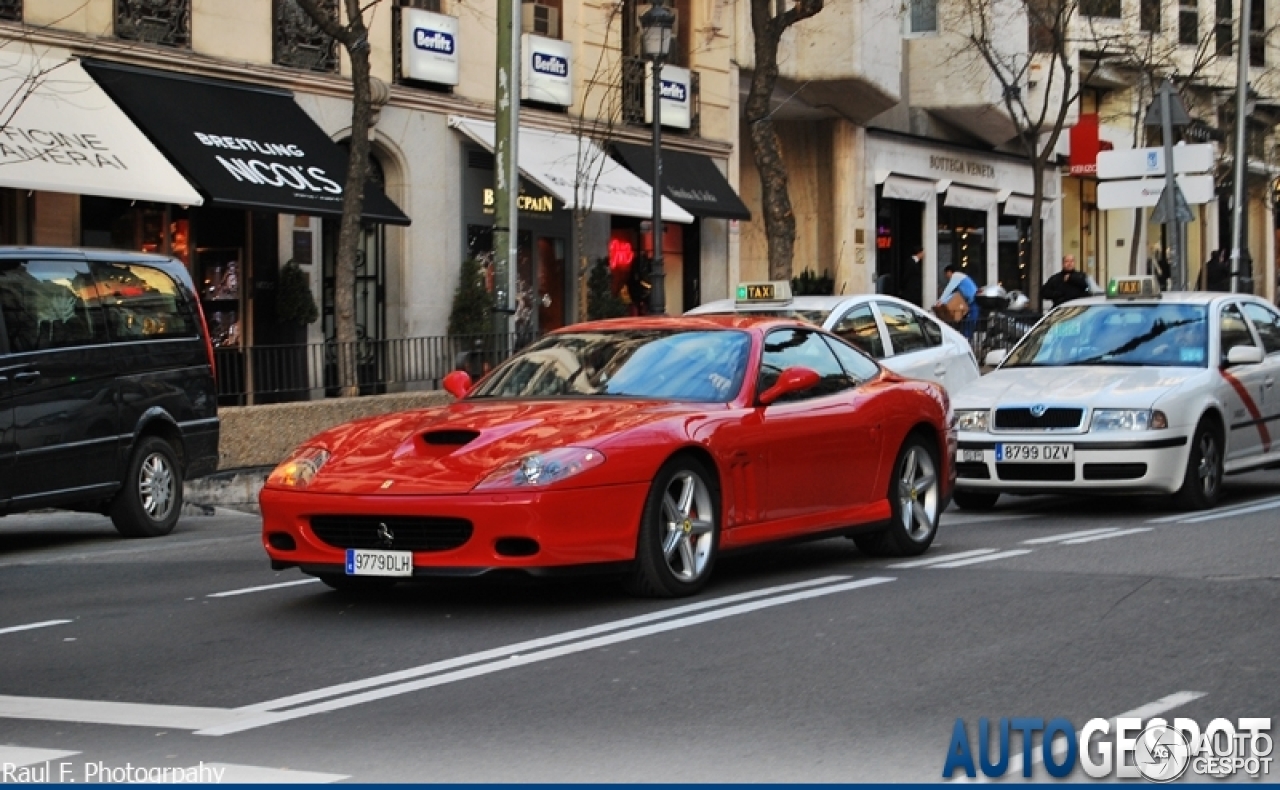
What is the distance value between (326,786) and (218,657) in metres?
2.75

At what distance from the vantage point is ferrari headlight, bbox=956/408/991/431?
1527 cm

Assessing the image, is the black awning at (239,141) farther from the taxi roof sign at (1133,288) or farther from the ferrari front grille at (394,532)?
the ferrari front grille at (394,532)

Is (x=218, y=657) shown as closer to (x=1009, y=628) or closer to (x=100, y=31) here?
(x=1009, y=628)

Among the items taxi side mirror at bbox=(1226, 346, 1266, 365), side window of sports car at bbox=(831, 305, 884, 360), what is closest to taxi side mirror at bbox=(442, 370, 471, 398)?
taxi side mirror at bbox=(1226, 346, 1266, 365)

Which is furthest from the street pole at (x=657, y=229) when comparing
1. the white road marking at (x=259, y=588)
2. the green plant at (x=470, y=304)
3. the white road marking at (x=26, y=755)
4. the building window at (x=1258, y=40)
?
the building window at (x=1258, y=40)

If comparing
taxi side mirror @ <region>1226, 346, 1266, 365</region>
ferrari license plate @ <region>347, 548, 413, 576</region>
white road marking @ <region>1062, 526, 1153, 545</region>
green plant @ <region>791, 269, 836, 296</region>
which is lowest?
white road marking @ <region>1062, 526, 1153, 545</region>

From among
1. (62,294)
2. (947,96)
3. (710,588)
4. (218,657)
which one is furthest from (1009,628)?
(947,96)

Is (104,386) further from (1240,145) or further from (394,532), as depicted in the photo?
(1240,145)

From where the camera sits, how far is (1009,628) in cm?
916

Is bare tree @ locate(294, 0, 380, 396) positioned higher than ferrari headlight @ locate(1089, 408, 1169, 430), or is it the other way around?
bare tree @ locate(294, 0, 380, 396)

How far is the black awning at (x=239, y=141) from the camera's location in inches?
925

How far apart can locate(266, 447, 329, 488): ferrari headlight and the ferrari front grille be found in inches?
9.9

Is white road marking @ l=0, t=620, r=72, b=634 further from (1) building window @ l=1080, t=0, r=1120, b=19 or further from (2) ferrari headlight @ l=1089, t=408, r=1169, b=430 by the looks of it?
(1) building window @ l=1080, t=0, r=1120, b=19

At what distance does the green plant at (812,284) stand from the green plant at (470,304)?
10.4 meters
